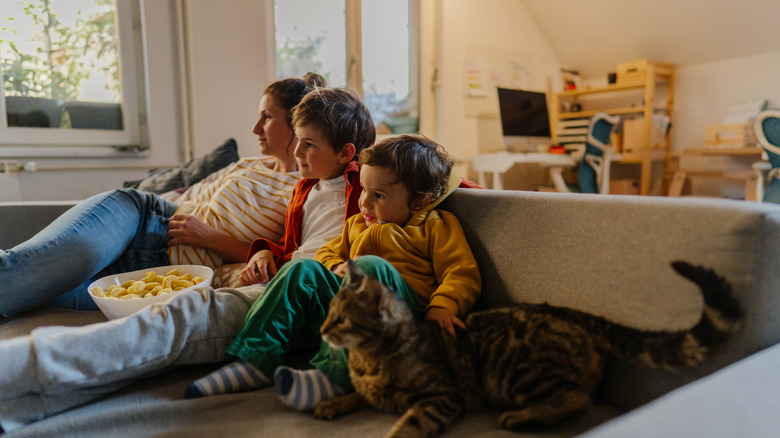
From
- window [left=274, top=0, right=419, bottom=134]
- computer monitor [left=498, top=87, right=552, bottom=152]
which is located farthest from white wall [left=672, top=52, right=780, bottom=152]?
window [left=274, top=0, right=419, bottom=134]

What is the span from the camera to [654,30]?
13.8ft

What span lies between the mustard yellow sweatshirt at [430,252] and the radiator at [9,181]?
2.16 meters

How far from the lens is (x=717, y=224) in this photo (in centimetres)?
73

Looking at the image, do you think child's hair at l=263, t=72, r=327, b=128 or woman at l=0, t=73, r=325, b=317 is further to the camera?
child's hair at l=263, t=72, r=327, b=128

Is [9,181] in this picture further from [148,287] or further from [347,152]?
[347,152]

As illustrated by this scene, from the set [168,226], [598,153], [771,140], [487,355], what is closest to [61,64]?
[168,226]

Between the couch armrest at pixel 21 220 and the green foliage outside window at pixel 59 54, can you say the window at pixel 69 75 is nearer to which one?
the green foliage outside window at pixel 59 54

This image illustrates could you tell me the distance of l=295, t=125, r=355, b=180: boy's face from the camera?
1.38 metres

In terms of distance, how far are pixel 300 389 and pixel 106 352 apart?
13.9 inches

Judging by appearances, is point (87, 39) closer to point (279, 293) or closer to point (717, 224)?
point (279, 293)

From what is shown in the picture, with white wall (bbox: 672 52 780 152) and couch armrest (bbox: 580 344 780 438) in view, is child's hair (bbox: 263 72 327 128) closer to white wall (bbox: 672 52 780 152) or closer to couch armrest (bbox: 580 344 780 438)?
couch armrest (bbox: 580 344 780 438)

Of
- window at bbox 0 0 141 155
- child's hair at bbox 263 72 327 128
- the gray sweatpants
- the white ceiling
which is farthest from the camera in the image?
the white ceiling

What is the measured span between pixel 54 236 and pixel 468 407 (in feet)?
3.75

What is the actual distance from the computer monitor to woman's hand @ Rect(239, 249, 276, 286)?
3235mm
